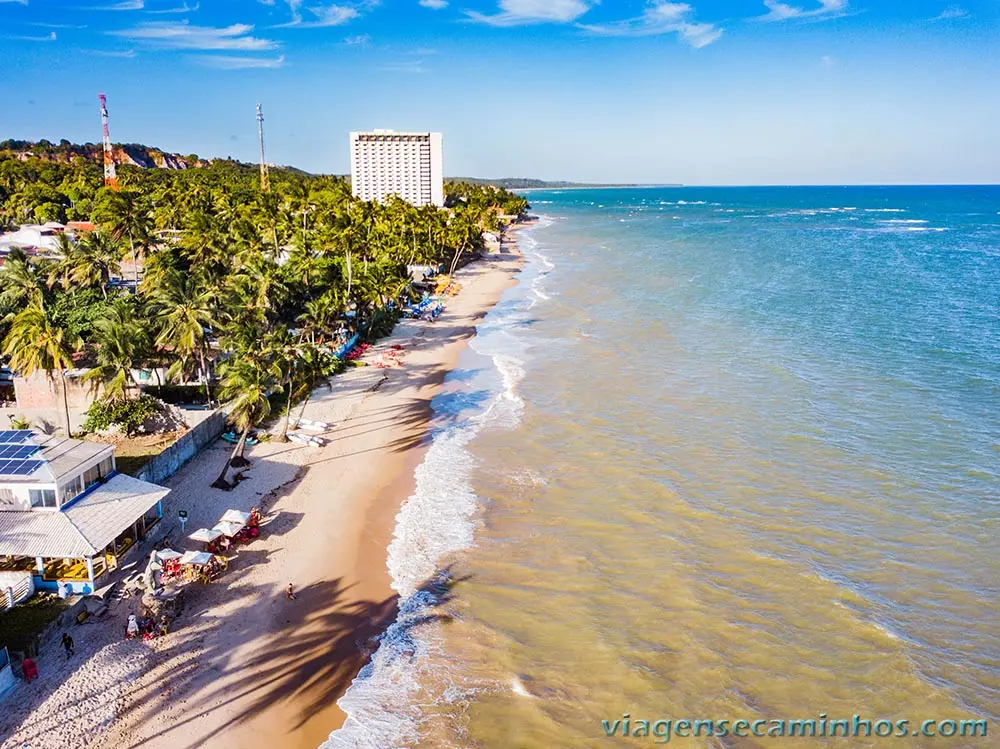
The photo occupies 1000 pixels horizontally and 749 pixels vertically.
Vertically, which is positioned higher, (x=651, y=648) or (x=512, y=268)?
(x=512, y=268)

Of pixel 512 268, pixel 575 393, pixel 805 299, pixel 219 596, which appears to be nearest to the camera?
pixel 219 596

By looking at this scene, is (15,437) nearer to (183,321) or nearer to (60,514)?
(60,514)

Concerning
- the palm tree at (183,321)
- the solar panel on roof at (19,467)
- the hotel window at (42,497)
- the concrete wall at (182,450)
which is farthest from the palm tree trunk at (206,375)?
the hotel window at (42,497)

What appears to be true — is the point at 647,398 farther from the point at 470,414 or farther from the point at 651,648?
the point at 651,648

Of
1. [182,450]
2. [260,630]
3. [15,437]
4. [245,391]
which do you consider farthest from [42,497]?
[245,391]

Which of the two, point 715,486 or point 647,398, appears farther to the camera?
point 647,398

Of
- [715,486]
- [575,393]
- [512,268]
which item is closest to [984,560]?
[715,486]

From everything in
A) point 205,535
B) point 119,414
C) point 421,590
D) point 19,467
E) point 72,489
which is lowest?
point 421,590
